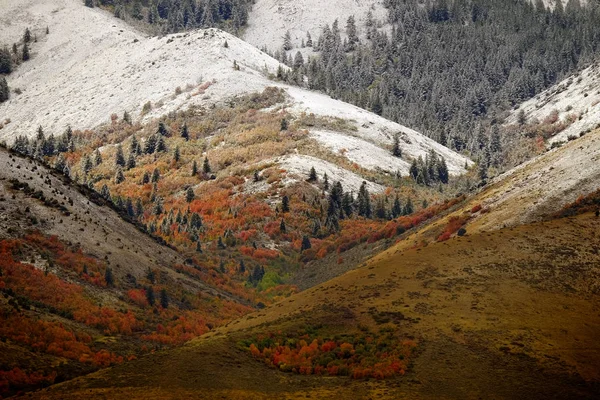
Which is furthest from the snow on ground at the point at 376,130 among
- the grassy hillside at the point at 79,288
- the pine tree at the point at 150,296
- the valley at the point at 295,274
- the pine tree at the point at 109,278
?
the pine tree at the point at 109,278

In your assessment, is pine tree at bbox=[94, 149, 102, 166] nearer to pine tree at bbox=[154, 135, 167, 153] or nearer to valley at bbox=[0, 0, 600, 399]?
valley at bbox=[0, 0, 600, 399]

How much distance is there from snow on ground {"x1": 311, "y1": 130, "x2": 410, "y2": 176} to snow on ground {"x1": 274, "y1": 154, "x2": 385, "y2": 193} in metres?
8.49

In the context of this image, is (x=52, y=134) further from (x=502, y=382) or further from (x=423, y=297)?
(x=502, y=382)

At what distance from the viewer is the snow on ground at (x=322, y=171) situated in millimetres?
118500

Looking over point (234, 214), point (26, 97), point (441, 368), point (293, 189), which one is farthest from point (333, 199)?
point (26, 97)

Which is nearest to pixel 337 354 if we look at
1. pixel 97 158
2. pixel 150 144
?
pixel 150 144

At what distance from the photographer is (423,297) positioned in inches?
1919

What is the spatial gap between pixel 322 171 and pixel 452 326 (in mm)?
79074

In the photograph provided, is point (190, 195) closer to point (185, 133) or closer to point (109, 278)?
point (185, 133)

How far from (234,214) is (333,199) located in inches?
689

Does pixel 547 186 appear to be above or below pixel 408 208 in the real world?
above

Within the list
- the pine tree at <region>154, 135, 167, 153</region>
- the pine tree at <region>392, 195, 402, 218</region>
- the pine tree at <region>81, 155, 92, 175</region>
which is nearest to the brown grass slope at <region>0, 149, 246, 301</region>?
the pine tree at <region>392, 195, 402, 218</region>

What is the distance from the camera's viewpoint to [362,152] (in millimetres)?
138000

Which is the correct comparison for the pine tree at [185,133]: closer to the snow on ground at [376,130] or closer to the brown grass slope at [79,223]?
the snow on ground at [376,130]
